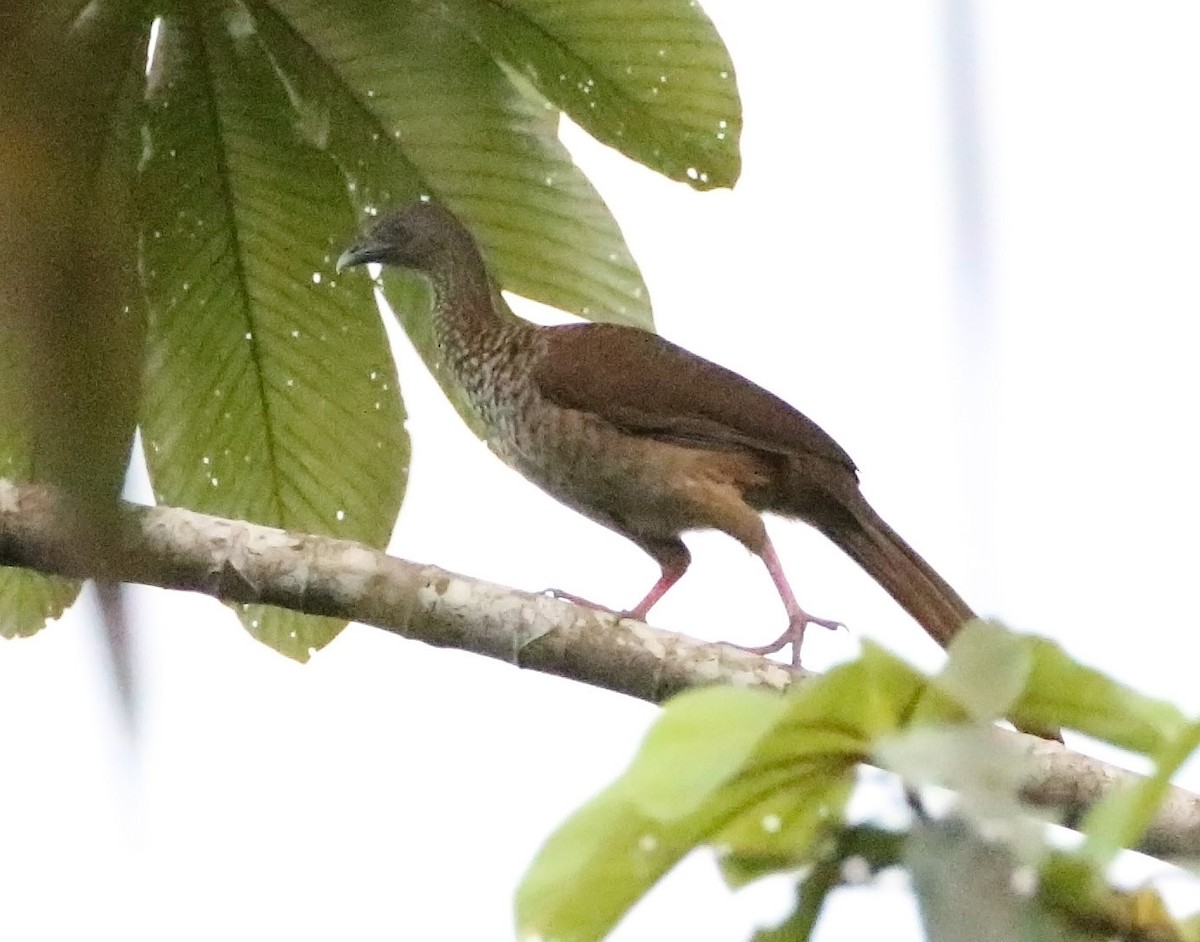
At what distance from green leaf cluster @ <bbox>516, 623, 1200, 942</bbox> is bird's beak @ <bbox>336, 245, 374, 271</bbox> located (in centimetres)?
137

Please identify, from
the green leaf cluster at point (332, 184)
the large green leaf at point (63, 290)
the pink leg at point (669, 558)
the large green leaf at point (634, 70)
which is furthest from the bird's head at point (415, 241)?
the large green leaf at point (63, 290)

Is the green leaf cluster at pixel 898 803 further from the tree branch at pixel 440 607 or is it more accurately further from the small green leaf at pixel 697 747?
the tree branch at pixel 440 607

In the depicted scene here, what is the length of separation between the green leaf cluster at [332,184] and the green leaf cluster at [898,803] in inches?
44.4

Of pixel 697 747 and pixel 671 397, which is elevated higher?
pixel 671 397

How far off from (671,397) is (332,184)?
0.52 metres

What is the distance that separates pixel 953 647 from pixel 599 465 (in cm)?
152

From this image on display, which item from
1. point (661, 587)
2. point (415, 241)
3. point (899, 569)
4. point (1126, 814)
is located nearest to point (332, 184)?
point (415, 241)

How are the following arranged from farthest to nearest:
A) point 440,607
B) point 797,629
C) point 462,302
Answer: point 462,302 → point 797,629 → point 440,607

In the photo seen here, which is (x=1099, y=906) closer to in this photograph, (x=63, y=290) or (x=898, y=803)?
(x=898, y=803)

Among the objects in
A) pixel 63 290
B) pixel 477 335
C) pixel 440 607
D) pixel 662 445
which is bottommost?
pixel 63 290

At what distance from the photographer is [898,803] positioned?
1.65 ft

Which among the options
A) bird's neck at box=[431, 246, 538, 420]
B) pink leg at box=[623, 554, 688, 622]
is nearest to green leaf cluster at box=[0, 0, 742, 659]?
bird's neck at box=[431, 246, 538, 420]

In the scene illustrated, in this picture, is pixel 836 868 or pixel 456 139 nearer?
pixel 836 868

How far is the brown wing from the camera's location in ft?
6.45
